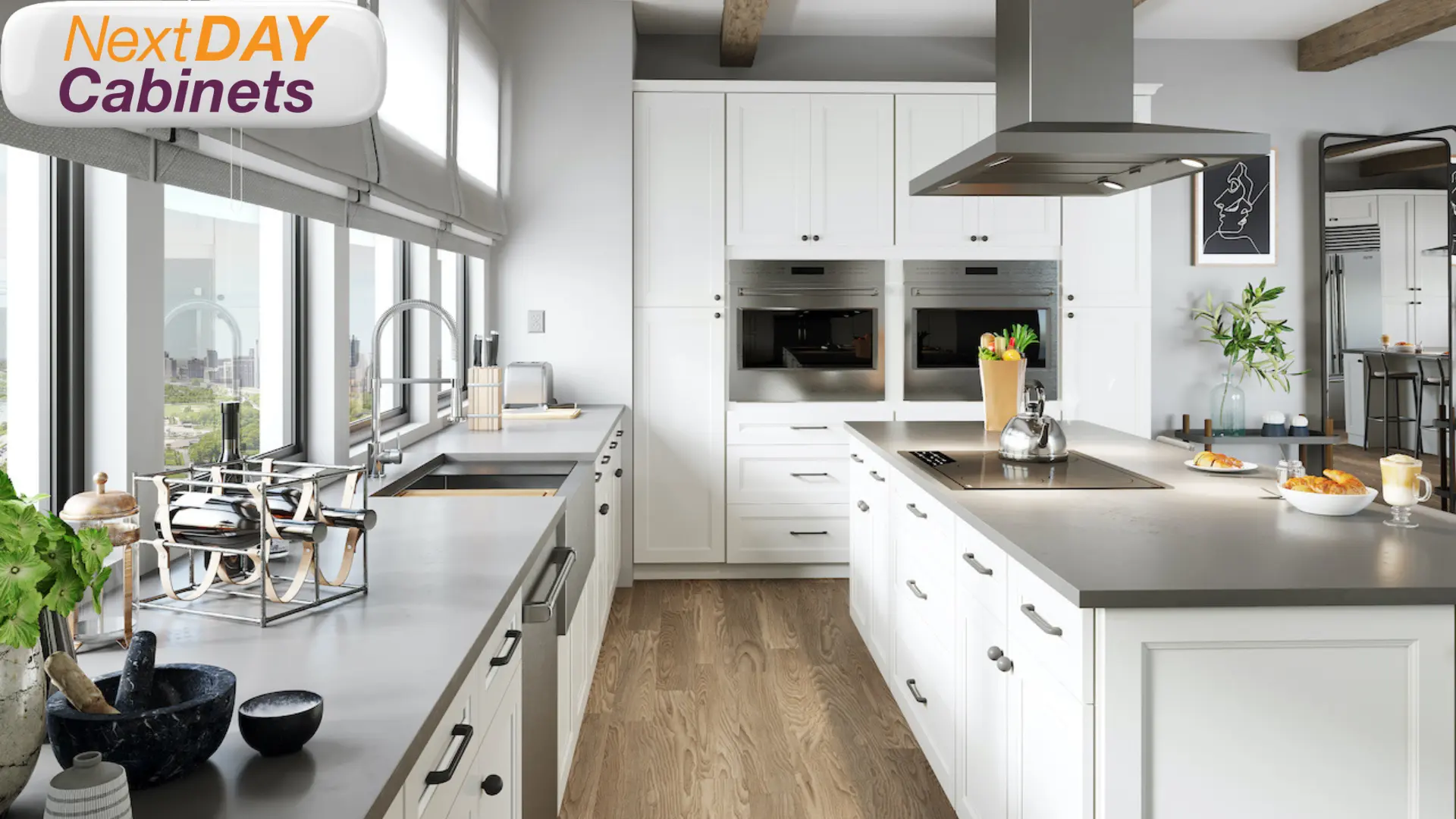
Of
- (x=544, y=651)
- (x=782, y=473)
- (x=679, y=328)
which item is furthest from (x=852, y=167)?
(x=544, y=651)

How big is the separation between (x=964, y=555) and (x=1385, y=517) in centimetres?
87

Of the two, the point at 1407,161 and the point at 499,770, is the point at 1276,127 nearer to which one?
the point at 1407,161

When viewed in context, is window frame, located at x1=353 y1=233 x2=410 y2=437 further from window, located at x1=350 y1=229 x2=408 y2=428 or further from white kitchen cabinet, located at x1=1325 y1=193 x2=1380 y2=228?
white kitchen cabinet, located at x1=1325 y1=193 x2=1380 y2=228

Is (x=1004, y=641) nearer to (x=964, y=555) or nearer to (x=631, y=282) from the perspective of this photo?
(x=964, y=555)

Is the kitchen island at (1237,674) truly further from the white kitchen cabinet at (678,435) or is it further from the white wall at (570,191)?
the white wall at (570,191)

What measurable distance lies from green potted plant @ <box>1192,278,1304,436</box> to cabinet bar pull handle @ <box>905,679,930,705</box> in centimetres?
333

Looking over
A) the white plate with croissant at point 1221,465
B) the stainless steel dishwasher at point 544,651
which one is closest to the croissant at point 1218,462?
the white plate with croissant at point 1221,465

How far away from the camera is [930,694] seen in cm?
263

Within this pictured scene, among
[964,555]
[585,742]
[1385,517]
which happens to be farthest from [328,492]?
[1385,517]

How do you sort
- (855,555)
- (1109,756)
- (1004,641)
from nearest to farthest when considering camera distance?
(1109,756)
(1004,641)
(855,555)

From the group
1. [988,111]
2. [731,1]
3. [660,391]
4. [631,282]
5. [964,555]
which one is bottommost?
[964,555]

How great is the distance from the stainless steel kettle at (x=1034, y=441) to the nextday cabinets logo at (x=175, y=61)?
2.45 meters

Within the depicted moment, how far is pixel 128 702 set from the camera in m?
0.92

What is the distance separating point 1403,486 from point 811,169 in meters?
3.32
